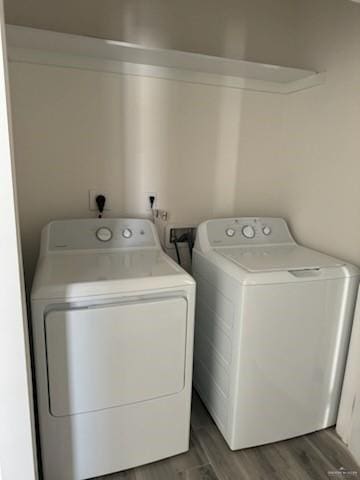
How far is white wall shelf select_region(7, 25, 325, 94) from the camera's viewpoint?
154 centimetres

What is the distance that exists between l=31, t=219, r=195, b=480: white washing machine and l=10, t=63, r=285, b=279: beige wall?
0.48m

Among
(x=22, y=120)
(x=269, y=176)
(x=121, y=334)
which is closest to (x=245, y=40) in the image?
(x=269, y=176)

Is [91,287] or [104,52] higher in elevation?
[104,52]

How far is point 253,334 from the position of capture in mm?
1482

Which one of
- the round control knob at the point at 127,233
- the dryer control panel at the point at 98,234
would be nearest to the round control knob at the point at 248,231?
the dryer control panel at the point at 98,234

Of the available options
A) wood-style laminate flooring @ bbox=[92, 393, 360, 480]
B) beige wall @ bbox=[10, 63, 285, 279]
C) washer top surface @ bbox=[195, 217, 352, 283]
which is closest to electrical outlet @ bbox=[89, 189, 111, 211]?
beige wall @ bbox=[10, 63, 285, 279]

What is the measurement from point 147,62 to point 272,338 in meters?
1.55

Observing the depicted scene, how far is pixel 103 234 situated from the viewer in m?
1.79

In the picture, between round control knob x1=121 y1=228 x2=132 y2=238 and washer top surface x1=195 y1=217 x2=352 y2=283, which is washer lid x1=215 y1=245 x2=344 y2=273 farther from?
round control knob x1=121 y1=228 x2=132 y2=238

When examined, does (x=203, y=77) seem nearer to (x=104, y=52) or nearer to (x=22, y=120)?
(x=104, y=52)

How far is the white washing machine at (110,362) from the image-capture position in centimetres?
126

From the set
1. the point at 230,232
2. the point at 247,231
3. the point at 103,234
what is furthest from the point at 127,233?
the point at 247,231

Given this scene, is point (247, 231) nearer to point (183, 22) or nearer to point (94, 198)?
point (94, 198)

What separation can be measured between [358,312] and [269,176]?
41.6 inches
